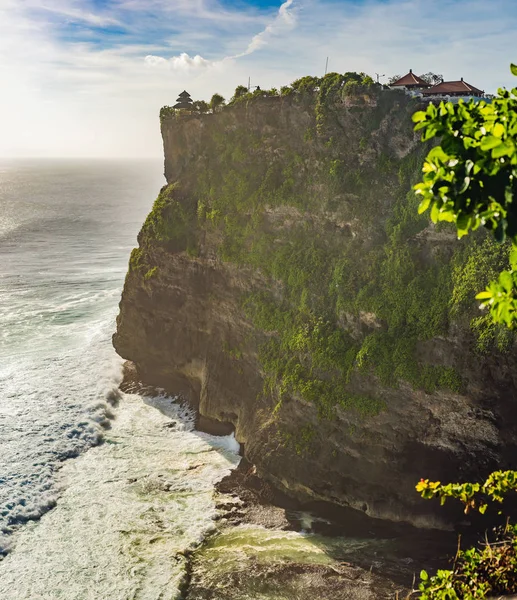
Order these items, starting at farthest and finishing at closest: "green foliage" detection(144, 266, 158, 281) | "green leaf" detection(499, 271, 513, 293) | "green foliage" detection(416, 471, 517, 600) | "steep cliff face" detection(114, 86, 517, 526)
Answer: "green foliage" detection(144, 266, 158, 281) < "steep cliff face" detection(114, 86, 517, 526) < "green foliage" detection(416, 471, 517, 600) < "green leaf" detection(499, 271, 513, 293)

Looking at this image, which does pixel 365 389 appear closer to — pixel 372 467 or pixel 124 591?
pixel 372 467

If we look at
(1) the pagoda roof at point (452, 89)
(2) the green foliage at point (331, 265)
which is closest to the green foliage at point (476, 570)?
(2) the green foliage at point (331, 265)

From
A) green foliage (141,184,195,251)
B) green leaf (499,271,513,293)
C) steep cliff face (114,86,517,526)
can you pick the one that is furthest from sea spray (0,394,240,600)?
green leaf (499,271,513,293)

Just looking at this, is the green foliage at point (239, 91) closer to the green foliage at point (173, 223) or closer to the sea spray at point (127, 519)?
the green foliage at point (173, 223)

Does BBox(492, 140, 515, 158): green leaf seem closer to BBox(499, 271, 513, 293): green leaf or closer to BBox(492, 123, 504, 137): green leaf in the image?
BBox(492, 123, 504, 137): green leaf

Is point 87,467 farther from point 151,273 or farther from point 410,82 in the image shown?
point 410,82

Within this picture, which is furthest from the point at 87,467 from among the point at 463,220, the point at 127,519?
the point at 463,220
